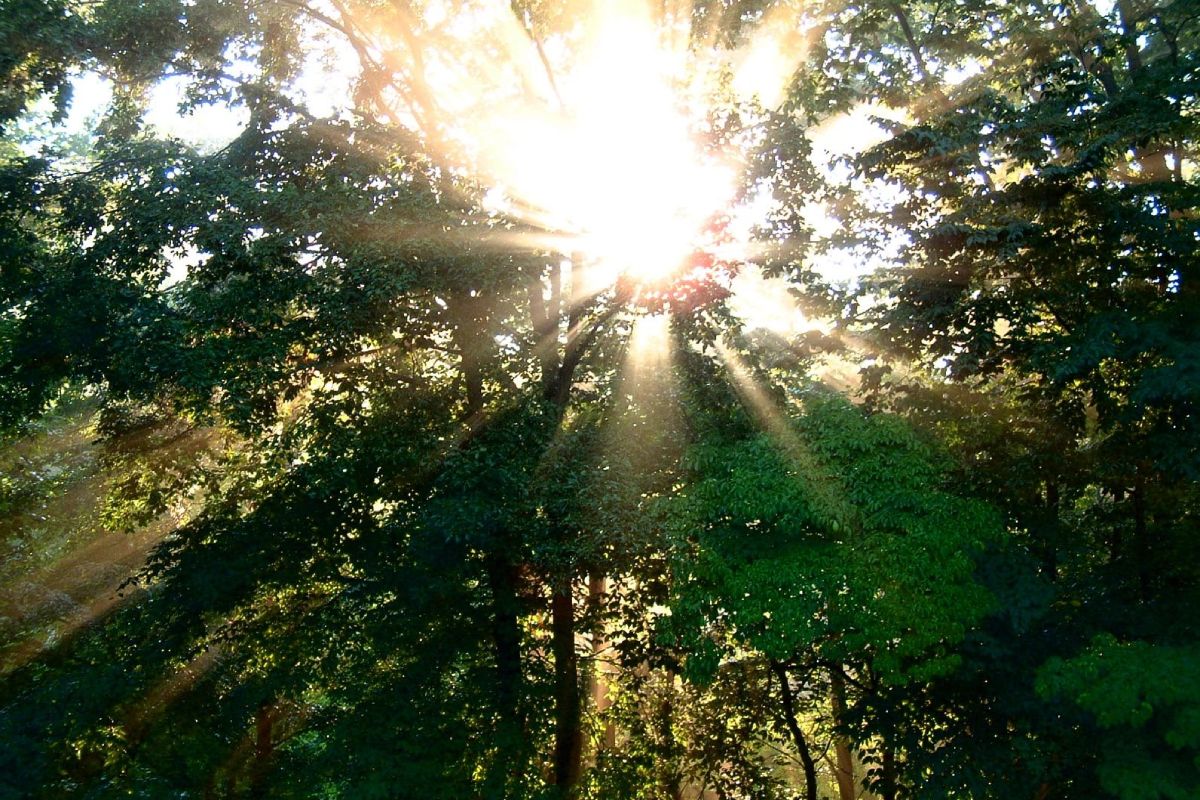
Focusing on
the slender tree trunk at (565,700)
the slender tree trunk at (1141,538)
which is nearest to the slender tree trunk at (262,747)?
the slender tree trunk at (565,700)

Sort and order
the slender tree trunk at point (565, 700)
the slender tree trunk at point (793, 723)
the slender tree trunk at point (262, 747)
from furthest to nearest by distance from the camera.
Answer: the slender tree trunk at point (793, 723), the slender tree trunk at point (565, 700), the slender tree trunk at point (262, 747)

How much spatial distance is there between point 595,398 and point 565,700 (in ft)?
13.5

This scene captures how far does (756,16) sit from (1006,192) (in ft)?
14.3

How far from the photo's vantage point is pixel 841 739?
11.5 metres

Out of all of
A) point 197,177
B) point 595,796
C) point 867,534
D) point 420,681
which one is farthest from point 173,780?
point 867,534

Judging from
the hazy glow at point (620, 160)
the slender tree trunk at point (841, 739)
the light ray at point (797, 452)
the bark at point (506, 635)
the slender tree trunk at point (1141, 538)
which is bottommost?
the slender tree trunk at point (841, 739)

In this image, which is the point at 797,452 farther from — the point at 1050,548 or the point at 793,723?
the point at 793,723

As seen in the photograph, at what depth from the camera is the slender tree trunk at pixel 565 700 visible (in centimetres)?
1099

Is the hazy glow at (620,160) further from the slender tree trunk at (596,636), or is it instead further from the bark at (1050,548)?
the bark at (1050,548)

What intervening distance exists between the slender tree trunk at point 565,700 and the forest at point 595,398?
60 mm

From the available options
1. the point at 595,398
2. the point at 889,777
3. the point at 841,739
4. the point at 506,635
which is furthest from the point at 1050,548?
the point at 506,635

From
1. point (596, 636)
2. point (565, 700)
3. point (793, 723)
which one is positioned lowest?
point (793, 723)

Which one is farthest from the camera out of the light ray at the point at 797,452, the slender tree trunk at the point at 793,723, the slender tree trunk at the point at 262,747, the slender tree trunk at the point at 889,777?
the slender tree trunk at the point at 793,723

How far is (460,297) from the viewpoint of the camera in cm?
1027
